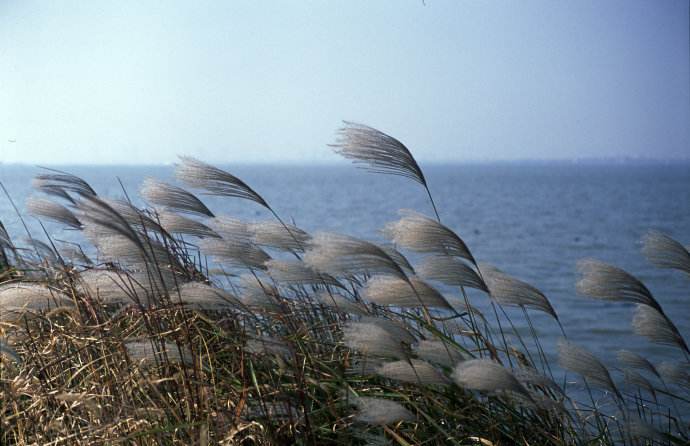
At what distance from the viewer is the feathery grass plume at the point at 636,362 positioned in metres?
2.28

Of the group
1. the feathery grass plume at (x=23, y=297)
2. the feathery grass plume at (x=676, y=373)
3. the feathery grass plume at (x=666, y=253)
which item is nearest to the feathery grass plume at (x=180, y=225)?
the feathery grass plume at (x=23, y=297)

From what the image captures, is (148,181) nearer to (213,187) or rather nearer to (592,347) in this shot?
(213,187)

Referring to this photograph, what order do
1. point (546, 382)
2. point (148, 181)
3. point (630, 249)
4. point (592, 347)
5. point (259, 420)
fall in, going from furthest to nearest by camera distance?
point (630, 249) < point (592, 347) < point (148, 181) < point (259, 420) < point (546, 382)

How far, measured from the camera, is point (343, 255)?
1694 millimetres

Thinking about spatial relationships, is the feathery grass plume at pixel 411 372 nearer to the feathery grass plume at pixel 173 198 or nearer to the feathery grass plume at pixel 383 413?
the feathery grass plume at pixel 383 413

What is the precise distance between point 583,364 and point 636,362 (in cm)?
39

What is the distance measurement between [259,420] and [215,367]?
426mm

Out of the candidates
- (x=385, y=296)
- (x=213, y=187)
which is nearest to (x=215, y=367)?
(x=213, y=187)

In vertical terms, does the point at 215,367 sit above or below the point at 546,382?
below

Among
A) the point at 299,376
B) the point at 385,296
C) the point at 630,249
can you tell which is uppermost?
the point at 385,296

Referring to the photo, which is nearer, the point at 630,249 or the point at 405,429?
the point at 405,429

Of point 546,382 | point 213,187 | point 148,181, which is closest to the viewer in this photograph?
point 546,382

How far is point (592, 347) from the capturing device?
9164 mm

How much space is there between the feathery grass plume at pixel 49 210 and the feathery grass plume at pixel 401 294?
3.00 ft
